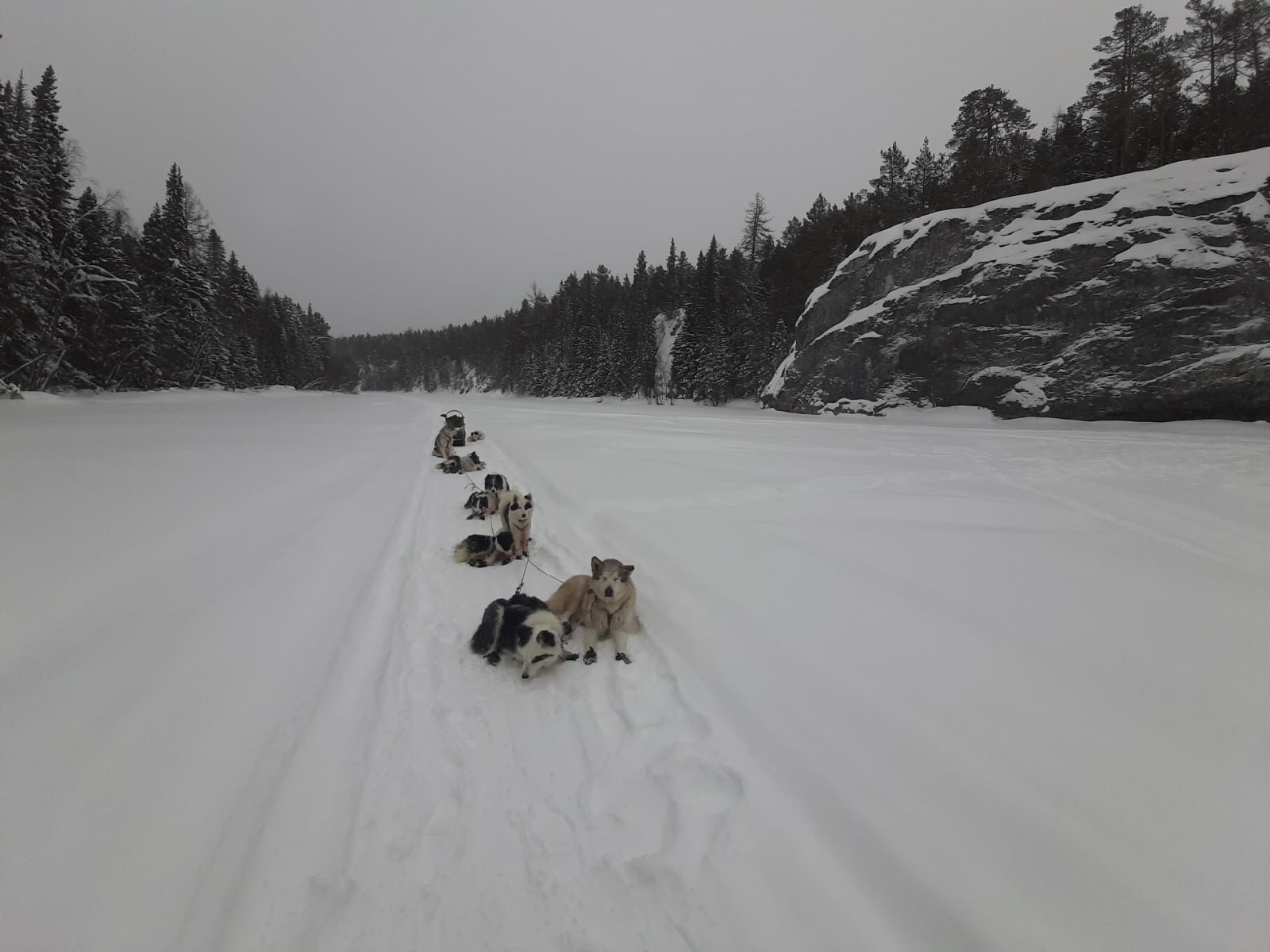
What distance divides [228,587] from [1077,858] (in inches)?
196

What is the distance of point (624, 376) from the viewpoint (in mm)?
53406

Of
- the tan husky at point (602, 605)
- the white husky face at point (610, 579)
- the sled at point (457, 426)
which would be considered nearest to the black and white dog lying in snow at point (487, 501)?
the tan husky at point (602, 605)

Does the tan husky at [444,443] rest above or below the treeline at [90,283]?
below

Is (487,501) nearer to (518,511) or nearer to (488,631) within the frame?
(518,511)

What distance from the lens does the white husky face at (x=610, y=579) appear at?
3.09 m

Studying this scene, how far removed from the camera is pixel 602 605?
3.20 metres

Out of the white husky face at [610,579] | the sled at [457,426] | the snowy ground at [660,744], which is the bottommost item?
the snowy ground at [660,744]

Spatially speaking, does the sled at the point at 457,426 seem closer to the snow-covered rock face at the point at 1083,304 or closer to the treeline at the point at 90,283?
the treeline at the point at 90,283

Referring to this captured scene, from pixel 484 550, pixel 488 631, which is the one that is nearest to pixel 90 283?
pixel 484 550

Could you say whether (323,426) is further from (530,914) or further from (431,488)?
(530,914)

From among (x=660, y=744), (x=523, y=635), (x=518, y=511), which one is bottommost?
(x=660, y=744)

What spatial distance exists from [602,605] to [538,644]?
54 cm

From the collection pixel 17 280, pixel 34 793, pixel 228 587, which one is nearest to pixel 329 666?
pixel 34 793

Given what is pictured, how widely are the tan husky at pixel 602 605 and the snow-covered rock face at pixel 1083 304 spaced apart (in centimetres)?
2146
